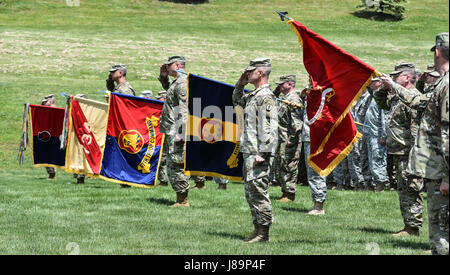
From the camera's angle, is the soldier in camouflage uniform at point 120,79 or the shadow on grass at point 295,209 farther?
the soldier in camouflage uniform at point 120,79

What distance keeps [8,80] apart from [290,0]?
32026 millimetres

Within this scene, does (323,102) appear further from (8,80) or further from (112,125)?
(8,80)

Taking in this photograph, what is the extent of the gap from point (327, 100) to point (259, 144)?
1.17m

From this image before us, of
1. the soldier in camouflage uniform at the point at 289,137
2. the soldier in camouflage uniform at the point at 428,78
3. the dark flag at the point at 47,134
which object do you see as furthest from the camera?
the dark flag at the point at 47,134

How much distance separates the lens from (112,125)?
13766mm

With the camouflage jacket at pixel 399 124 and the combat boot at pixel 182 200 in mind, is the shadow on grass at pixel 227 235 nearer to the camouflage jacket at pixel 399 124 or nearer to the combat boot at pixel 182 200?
the camouflage jacket at pixel 399 124

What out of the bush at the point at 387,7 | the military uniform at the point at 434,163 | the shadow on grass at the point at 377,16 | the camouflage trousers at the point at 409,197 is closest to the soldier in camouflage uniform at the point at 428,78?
the camouflage trousers at the point at 409,197

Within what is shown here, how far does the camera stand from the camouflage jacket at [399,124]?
342 inches

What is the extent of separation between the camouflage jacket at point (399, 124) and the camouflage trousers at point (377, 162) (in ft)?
17.7

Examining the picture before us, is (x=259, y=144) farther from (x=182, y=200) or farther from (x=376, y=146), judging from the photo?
(x=376, y=146)

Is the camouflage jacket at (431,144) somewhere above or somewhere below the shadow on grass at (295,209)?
above

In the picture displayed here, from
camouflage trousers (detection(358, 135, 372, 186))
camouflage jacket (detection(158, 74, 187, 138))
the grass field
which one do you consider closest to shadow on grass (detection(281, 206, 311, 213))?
the grass field

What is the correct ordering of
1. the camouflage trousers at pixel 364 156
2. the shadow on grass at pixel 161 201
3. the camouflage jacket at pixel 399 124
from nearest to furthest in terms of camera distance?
the camouflage jacket at pixel 399 124
the shadow on grass at pixel 161 201
the camouflage trousers at pixel 364 156

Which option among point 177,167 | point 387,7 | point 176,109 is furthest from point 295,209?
point 387,7
